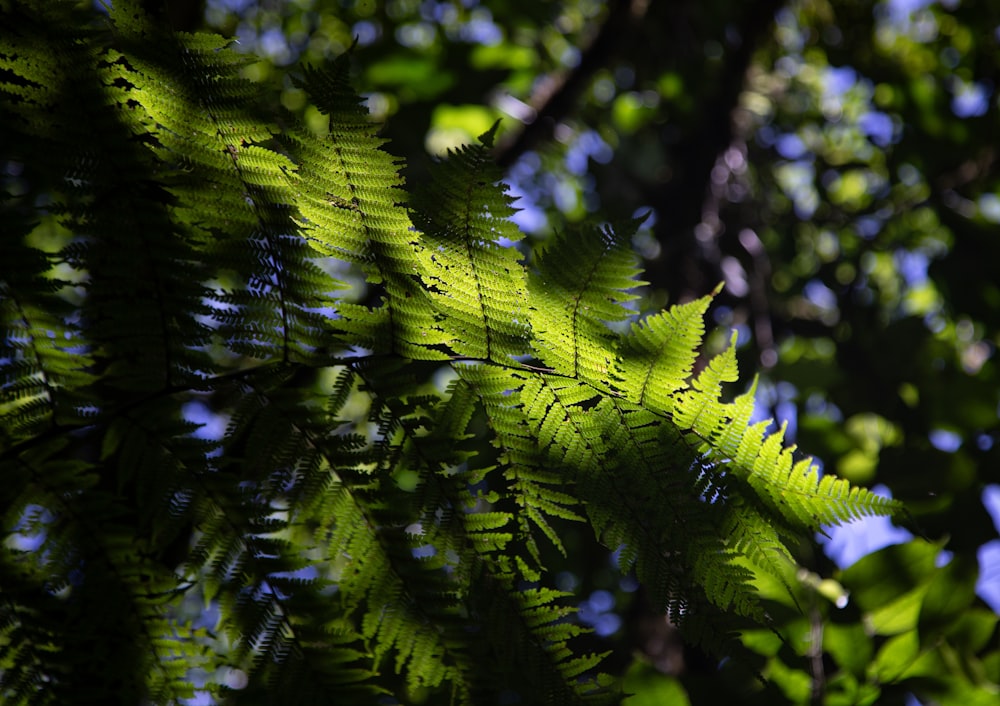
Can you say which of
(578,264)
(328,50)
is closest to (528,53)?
(328,50)

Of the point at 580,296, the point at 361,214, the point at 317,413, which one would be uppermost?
the point at 361,214

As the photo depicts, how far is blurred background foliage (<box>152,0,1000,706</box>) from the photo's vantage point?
1641 mm

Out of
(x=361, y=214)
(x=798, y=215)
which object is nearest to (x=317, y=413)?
(x=361, y=214)

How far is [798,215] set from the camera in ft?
11.3

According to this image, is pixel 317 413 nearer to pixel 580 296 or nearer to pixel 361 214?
pixel 361 214

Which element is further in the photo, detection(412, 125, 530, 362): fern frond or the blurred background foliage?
the blurred background foliage

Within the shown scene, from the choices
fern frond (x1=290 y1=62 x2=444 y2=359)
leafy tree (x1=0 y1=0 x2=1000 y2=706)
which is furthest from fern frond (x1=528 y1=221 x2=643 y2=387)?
fern frond (x1=290 y1=62 x2=444 y2=359)

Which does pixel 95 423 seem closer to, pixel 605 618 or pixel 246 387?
pixel 246 387

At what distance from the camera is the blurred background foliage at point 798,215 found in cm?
164

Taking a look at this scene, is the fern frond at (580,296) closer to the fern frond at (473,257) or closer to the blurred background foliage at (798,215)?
the fern frond at (473,257)

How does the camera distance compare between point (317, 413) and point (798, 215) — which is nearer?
point (317, 413)

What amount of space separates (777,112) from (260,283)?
3.77 metres

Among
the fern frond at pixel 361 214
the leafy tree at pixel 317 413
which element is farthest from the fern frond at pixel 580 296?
the fern frond at pixel 361 214

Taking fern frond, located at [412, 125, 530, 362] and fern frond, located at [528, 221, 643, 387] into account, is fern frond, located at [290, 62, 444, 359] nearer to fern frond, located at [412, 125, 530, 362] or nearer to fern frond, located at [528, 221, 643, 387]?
fern frond, located at [412, 125, 530, 362]
